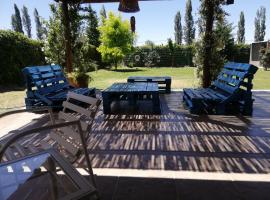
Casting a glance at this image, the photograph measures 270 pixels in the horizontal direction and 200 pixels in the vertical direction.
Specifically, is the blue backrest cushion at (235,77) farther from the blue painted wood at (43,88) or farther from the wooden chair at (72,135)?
the wooden chair at (72,135)

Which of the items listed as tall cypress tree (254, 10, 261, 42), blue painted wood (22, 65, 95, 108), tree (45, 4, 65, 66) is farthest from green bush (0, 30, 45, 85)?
tall cypress tree (254, 10, 261, 42)

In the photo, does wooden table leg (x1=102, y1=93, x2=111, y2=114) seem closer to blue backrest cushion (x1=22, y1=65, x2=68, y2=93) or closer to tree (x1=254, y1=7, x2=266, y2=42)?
blue backrest cushion (x1=22, y1=65, x2=68, y2=93)

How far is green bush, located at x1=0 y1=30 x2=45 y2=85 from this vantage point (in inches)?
451

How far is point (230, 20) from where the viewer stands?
7.38 meters

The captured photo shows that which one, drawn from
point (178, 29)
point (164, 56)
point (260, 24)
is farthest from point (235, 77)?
point (260, 24)

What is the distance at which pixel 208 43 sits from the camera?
7.28 meters

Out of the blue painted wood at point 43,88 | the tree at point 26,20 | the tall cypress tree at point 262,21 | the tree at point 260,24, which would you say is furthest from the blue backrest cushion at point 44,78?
the tree at point 26,20

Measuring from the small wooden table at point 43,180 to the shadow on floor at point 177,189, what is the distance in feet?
2.55

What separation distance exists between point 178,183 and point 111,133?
6.55 ft

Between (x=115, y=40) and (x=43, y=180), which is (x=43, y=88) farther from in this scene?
(x=115, y=40)

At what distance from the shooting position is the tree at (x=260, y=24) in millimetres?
61500

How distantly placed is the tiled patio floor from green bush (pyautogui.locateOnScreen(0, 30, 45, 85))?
809 centimetres

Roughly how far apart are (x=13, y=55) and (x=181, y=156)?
430 inches

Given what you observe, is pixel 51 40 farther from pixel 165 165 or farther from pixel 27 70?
pixel 165 165
